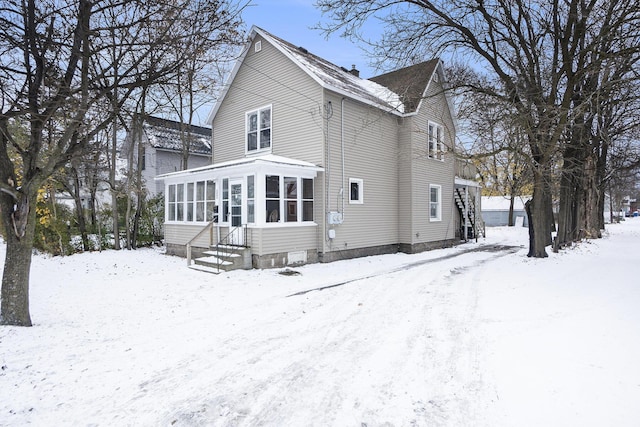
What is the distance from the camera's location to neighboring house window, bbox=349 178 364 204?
13.5 meters

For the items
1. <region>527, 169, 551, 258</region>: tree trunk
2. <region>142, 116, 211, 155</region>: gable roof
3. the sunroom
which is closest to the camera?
the sunroom

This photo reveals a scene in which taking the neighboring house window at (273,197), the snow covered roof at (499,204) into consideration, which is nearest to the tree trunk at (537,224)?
the neighboring house window at (273,197)

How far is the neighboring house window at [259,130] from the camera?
14276mm

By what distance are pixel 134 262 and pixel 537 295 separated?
12.3 m

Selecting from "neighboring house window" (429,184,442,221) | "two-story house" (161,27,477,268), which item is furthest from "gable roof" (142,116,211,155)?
"neighboring house window" (429,184,442,221)

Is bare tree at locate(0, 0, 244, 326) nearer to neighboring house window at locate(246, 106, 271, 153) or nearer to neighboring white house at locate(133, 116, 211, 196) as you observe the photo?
neighboring house window at locate(246, 106, 271, 153)

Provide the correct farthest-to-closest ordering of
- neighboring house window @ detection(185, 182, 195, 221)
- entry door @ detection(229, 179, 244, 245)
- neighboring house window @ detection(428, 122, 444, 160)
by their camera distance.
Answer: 1. neighboring house window @ detection(428, 122, 444, 160)
2. neighboring house window @ detection(185, 182, 195, 221)
3. entry door @ detection(229, 179, 244, 245)

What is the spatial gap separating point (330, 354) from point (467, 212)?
17.0m

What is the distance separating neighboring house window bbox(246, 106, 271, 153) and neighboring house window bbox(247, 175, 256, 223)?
314cm

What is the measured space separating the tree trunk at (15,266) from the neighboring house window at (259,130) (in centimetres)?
920

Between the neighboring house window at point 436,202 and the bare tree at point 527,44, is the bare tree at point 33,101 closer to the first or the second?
the bare tree at point 527,44

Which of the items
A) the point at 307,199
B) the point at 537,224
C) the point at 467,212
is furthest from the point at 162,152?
the point at 537,224

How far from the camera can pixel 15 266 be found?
569cm

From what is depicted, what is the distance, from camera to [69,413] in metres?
3.29
